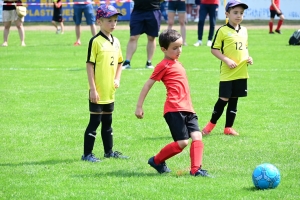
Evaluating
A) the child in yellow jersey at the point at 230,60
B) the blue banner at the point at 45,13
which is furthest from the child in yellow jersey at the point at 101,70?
the blue banner at the point at 45,13

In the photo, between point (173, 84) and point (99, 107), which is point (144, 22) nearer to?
point (99, 107)

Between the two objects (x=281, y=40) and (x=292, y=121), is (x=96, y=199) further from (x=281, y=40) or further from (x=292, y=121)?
(x=281, y=40)

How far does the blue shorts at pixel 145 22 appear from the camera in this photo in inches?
602

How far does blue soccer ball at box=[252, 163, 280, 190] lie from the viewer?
6172mm

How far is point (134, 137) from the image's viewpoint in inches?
352

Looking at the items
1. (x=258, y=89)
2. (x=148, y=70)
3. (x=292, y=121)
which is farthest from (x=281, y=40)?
(x=292, y=121)

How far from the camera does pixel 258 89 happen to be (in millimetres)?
12773

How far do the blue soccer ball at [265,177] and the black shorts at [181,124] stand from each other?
2.99 ft

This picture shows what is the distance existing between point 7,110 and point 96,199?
526cm

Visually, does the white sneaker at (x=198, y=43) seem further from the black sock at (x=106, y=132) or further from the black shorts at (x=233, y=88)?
the black sock at (x=106, y=132)

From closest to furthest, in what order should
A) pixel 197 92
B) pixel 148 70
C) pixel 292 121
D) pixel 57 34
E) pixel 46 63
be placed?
pixel 292 121, pixel 197 92, pixel 148 70, pixel 46 63, pixel 57 34

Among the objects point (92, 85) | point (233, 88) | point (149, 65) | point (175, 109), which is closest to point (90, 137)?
point (92, 85)

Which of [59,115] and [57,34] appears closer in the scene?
[59,115]

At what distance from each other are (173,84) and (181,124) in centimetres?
43
